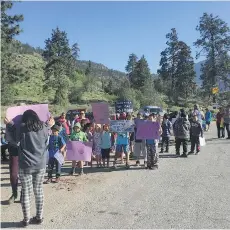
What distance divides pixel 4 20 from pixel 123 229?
37417 millimetres

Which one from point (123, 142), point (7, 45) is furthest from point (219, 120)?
point (7, 45)

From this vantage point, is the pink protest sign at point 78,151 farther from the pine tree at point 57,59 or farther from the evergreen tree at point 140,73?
the evergreen tree at point 140,73

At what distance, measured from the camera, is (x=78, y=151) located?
12125 mm

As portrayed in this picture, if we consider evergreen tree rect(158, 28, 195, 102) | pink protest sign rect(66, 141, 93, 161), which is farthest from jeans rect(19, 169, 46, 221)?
evergreen tree rect(158, 28, 195, 102)

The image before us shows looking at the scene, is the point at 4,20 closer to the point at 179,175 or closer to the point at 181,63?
the point at 179,175

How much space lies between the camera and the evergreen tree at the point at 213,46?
69.4 meters

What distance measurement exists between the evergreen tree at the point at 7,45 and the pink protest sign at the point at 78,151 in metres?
27.6

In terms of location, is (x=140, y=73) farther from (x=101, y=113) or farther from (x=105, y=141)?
(x=105, y=141)

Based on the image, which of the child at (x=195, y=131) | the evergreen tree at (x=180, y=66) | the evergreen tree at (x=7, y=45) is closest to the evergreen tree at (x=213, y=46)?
the evergreen tree at (x=180, y=66)

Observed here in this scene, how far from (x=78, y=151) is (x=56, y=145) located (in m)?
1.43

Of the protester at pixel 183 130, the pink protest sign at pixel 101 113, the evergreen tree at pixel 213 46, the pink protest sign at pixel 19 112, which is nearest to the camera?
the pink protest sign at pixel 19 112

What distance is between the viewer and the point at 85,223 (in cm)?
718

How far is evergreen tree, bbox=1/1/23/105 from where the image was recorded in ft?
126

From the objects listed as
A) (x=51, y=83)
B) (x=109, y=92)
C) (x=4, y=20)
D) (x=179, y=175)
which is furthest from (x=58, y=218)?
(x=109, y=92)
